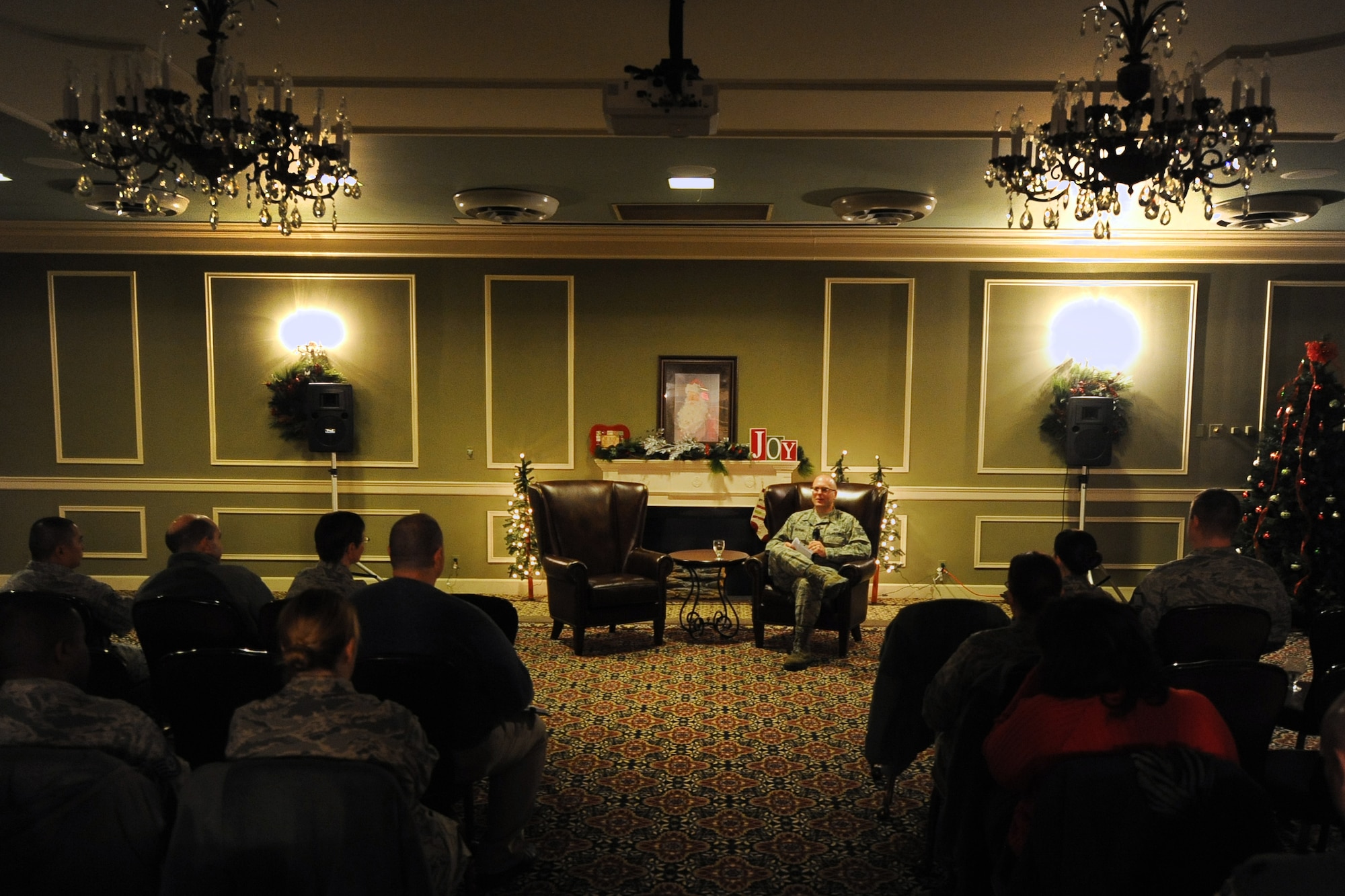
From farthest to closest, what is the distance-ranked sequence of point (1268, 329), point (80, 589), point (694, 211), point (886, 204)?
point (1268, 329) < point (694, 211) < point (886, 204) < point (80, 589)

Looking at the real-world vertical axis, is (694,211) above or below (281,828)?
above

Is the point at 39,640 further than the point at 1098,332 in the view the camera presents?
No

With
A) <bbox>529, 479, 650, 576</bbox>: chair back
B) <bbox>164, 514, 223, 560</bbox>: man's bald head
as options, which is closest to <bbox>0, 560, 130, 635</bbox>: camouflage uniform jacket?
<bbox>164, 514, 223, 560</bbox>: man's bald head

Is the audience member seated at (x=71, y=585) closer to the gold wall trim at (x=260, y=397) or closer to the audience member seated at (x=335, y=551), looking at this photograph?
the audience member seated at (x=335, y=551)

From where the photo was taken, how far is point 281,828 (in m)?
1.63

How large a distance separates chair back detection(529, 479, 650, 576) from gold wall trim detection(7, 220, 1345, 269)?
2.17 m

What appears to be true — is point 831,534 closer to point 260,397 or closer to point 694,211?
point 694,211

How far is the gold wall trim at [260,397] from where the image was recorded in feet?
24.1

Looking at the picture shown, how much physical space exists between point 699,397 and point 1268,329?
483cm

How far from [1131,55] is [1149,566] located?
18.6 ft

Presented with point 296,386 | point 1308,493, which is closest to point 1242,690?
point 1308,493

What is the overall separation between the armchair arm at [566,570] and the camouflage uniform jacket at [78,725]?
3.59 m

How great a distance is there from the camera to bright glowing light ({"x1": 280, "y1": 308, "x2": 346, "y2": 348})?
7379mm

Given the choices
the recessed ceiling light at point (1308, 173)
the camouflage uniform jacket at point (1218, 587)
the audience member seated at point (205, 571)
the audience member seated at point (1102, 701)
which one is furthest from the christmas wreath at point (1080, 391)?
the audience member seated at point (205, 571)
